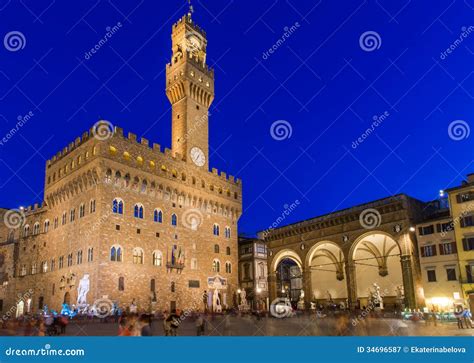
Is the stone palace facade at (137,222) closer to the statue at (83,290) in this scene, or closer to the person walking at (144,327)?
the statue at (83,290)

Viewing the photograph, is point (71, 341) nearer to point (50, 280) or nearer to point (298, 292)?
point (50, 280)

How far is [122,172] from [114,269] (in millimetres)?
7780

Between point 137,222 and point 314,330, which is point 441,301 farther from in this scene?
point 137,222

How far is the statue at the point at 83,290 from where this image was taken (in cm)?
3062

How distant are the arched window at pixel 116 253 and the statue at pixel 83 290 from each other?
7.35 feet

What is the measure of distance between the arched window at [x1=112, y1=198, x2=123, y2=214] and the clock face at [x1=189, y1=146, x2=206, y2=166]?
32.0 ft

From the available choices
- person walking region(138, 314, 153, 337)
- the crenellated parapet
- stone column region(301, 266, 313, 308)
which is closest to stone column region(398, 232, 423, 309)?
Answer: stone column region(301, 266, 313, 308)

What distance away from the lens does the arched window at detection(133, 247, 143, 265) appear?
33.6 meters

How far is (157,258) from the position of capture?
3547 cm

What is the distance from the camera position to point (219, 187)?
43.5 meters

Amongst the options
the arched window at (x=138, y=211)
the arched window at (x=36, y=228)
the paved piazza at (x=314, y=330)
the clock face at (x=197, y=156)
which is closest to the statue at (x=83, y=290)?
the paved piazza at (x=314, y=330)

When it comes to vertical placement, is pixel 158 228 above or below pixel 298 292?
above

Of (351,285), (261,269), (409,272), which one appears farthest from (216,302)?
(409,272)

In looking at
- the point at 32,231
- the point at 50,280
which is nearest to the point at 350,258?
the point at 50,280
